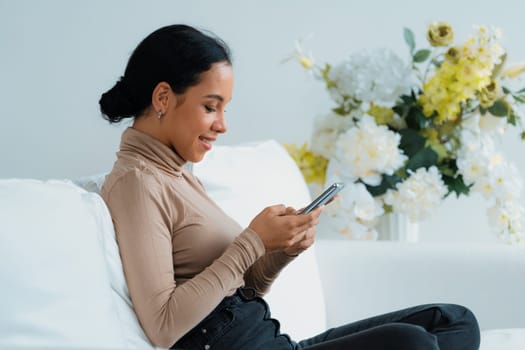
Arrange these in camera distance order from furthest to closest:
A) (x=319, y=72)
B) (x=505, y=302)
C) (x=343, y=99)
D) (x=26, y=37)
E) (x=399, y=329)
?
1. (x=319, y=72)
2. (x=343, y=99)
3. (x=26, y=37)
4. (x=505, y=302)
5. (x=399, y=329)

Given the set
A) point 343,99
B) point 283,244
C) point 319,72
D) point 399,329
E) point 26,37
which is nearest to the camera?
point 399,329

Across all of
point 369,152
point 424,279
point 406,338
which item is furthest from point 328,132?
point 406,338

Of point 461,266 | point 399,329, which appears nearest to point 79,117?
point 461,266

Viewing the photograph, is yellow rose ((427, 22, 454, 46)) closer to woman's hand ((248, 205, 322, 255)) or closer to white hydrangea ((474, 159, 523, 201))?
white hydrangea ((474, 159, 523, 201))

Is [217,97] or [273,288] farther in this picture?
[273,288]

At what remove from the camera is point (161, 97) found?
1.53 meters

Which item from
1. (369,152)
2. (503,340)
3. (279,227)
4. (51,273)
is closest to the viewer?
(51,273)

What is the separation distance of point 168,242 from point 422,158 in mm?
1214

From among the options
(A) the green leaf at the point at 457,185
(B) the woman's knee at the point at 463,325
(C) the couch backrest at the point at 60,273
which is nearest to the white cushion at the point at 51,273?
(C) the couch backrest at the point at 60,273

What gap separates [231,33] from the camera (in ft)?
8.54

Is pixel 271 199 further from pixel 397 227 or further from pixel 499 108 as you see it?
pixel 499 108

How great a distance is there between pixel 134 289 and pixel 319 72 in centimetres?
153

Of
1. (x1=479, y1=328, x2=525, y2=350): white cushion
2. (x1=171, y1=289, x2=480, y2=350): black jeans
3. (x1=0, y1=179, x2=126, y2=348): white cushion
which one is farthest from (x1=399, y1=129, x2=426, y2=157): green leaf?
(x1=0, y1=179, x2=126, y2=348): white cushion

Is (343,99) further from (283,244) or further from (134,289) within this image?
(134,289)
